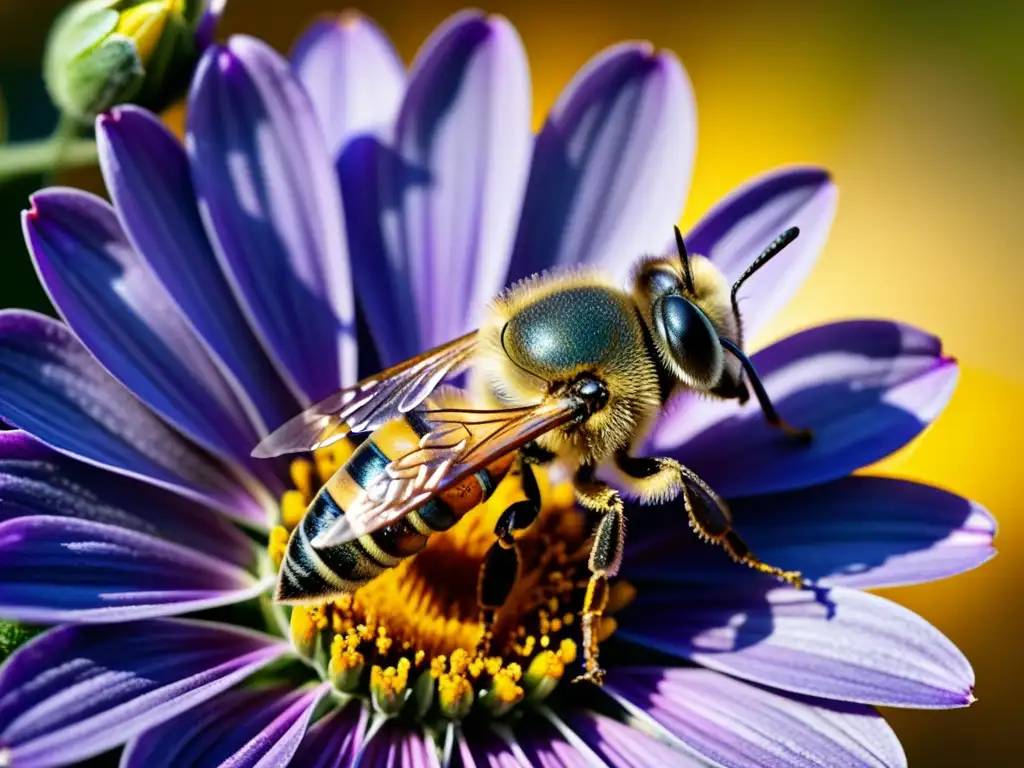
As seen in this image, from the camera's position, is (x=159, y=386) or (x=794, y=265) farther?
(x=794, y=265)

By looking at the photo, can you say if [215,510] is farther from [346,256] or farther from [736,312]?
[736,312]

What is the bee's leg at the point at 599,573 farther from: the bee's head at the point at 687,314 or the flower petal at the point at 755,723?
the bee's head at the point at 687,314

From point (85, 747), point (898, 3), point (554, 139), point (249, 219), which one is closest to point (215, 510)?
point (249, 219)

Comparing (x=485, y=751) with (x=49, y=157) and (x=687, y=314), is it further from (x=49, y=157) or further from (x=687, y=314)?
(x=49, y=157)

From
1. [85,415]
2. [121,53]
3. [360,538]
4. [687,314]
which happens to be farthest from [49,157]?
[687,314]

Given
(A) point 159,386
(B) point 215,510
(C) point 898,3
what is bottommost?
(B) point 215,510

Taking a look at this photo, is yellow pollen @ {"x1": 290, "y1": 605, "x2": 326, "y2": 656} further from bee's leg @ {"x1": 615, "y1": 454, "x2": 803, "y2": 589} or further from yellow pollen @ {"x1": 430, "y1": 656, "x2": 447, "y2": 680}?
bee's leg @ {"x1": 615, "y1": 454, "x2": 803, "y2": 589}
